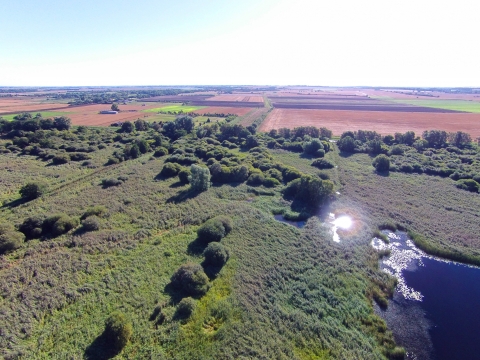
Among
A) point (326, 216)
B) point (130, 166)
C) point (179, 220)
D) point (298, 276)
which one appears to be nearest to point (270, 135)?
point (130, 166)

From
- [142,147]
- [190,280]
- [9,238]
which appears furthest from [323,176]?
[9,238]

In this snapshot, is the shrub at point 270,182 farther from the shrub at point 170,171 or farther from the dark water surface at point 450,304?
the dark water surface at point 450,304

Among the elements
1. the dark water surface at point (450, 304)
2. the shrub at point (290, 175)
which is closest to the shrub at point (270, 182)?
the shrub at point (290, 175)

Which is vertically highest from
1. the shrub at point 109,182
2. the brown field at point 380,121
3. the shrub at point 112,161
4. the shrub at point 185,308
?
the brown field at point 380,121

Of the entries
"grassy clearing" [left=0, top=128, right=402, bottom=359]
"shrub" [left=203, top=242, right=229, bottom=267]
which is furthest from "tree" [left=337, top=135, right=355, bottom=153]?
"shrub" [left=203, top=242, right=229, bottom=267]

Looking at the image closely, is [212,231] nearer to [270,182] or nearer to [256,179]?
[256,179]

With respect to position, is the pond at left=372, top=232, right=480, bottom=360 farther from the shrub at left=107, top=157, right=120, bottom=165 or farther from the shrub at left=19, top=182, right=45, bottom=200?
the shrub at left=107, top=157, right=120, bottom=165
